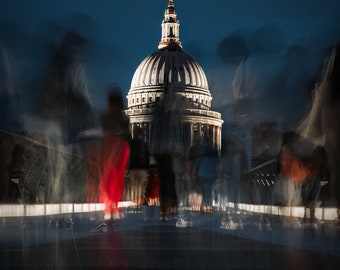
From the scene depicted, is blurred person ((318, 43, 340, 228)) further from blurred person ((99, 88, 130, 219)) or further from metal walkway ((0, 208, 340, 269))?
blurred person ((99, 88, 130, 219))


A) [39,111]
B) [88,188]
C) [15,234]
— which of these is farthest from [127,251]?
[88,188]

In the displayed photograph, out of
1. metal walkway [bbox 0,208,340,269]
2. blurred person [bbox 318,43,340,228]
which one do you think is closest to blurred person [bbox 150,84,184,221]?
blurred person [bbox 318,43,340,228]

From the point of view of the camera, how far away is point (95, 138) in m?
74.7

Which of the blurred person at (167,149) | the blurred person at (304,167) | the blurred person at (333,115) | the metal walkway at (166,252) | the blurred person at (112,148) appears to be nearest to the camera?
the metal walkway at (166,252)

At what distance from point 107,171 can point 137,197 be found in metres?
81.7

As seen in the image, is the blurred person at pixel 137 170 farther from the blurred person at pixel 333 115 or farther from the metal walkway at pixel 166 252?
the metal walkway at pixel 166 252

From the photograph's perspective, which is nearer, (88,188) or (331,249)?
(331,249)

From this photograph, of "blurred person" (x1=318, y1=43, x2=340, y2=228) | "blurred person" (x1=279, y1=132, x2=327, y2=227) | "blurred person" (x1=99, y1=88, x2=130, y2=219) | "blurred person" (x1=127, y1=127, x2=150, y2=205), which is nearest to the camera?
"blurred person" (x1=318, y1=43, x2=340, y2=228)

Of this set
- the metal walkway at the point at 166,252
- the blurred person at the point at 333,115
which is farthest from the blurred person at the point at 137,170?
the metal walkway at the point at 166,252

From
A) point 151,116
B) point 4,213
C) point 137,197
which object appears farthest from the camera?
point 151,116

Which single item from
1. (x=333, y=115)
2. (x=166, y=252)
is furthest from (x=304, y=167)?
(x=166, y=252)

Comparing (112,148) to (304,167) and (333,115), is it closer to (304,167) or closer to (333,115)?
(304,167)

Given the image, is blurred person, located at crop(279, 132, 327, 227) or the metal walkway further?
blurred person, located at crop(279, 132, 327, 227)

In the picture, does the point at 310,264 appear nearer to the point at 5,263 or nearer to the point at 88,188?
the point at 5,263
